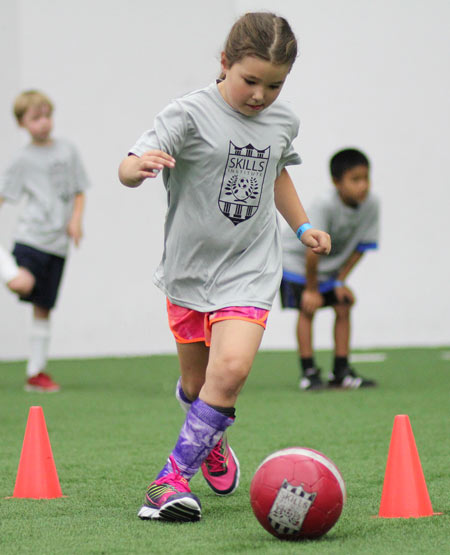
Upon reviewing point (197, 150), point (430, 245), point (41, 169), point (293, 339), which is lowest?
point (293, 339)

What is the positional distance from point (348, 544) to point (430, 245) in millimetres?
6862

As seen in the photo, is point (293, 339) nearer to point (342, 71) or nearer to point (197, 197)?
point (342, 71)

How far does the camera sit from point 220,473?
9.71 ft

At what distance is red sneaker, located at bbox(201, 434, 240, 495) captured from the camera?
9.71 ft

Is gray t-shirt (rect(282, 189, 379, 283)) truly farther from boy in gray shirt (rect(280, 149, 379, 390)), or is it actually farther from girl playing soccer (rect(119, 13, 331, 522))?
girl playing soccer (rect(119, 13, 331, 522))

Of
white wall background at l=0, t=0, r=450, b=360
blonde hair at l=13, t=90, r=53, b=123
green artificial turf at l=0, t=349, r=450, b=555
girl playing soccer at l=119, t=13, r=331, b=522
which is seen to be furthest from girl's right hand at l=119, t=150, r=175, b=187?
white wall background at l=0, t=0, r=450, b=360

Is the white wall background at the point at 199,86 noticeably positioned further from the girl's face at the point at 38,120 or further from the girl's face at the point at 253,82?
the girl's face at the point at 253,82

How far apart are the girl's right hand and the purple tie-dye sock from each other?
2.15 ft

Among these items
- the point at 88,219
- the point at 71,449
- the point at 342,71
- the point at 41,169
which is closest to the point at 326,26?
the point at 342,71

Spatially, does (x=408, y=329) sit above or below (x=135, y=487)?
Answer: below

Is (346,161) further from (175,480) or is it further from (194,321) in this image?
(175,480)

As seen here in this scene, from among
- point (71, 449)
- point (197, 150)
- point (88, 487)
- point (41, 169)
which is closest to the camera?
point (197, 150)

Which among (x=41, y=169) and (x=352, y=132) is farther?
(x=352, y=132)

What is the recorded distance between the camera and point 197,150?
2754 mm
